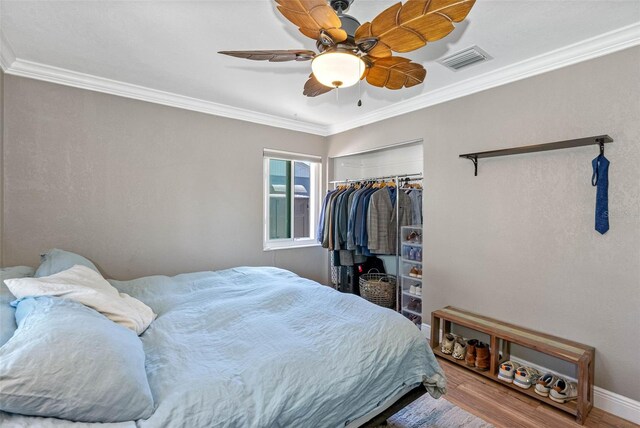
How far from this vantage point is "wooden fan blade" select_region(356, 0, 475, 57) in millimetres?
1116

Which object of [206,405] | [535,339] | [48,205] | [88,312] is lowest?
[535,339]

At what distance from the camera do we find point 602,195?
1.97 metres

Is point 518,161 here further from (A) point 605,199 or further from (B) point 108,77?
(B) point 108,77

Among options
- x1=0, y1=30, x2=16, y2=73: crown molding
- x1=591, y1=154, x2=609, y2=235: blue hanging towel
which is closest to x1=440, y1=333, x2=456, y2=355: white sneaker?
x1=591, y1=154, x2=609, y2=235: blue hanging towel

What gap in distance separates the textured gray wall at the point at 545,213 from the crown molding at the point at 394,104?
0.22 ft

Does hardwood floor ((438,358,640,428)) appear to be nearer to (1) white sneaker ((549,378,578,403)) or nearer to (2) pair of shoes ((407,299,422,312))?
(1) white sneaker ((549,378,578,403))

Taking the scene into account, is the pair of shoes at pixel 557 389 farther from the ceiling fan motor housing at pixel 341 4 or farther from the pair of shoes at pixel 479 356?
the ceiling fan motor housing at pixel 341 4

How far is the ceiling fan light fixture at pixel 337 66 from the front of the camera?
1.37 meters

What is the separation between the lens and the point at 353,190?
12.1 feet

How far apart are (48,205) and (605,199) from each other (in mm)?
4146

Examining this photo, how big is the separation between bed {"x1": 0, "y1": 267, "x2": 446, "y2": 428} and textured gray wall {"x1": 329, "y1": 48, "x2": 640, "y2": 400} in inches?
46.7

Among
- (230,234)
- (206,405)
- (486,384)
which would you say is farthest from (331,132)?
(206,405)

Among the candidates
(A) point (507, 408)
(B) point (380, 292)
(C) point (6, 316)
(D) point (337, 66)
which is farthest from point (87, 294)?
(B) point (380, 292)

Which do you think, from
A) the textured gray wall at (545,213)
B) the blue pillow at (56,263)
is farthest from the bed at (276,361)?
the textured gray wall at (545,213)
